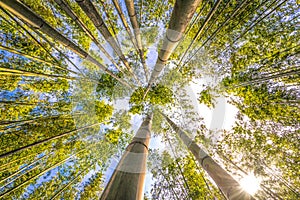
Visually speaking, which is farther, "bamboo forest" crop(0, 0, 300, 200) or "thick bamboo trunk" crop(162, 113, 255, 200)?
"bamboo forest" crop(0, 0, 300, 200)

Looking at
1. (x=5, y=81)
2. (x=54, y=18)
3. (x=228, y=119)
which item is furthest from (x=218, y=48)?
(x=5, y=81)

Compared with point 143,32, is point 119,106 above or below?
below

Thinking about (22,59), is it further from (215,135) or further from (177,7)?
(215,135)

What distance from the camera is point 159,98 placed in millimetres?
7824

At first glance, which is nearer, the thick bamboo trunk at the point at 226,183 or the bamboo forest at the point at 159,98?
the thick bamboo trunk at the point at 226,183

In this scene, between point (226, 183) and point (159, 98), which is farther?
point (159, 98)

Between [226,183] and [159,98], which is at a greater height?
[159,98]

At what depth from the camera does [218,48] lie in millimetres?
5477

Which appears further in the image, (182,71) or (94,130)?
(94,130)

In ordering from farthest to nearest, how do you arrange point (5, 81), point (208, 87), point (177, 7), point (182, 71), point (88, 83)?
point (88, 83)
point (182, 71)
point (208, 87)
point (5, 81)
point (177, 7)

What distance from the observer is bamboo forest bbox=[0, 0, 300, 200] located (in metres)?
3.78

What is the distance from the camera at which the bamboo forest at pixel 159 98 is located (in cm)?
378

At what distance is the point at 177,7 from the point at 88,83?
7.31 m

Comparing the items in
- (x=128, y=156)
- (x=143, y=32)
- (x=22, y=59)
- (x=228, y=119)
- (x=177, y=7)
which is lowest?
(x=128, y=156)
